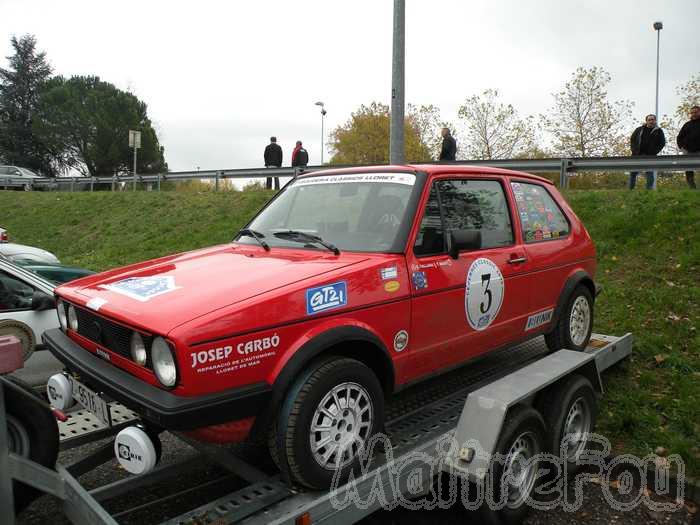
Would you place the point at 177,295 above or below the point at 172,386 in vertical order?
above

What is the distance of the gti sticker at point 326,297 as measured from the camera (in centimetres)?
272

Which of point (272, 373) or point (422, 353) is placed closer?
point (272, 373)

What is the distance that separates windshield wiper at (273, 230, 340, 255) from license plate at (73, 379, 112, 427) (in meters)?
1.48

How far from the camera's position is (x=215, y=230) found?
1223 centimetres

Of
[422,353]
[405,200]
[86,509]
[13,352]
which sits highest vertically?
[405,200]

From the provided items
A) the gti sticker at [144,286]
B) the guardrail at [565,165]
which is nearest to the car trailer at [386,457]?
the gti sticker at [144,286]

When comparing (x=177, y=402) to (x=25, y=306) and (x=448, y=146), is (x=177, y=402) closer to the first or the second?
(x=25, y=306)

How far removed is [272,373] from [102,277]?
1.49m

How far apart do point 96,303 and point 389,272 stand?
1.60m

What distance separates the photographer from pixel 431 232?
3479mm

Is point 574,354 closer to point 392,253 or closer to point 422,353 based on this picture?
point 422,353

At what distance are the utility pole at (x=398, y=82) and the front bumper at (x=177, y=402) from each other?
5.83 m

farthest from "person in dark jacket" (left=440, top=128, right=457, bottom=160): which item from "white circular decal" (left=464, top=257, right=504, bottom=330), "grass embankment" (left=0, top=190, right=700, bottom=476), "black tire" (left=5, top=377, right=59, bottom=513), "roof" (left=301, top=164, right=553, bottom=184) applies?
"black tire" (left=5, top=377, right=59, bottom=513)

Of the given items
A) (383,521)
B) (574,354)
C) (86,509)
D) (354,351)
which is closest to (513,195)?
(574,354)
